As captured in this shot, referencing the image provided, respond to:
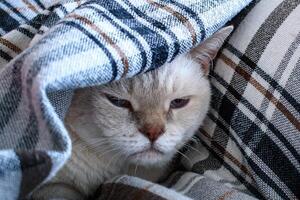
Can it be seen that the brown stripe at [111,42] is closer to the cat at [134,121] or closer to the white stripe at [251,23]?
the cat at [134,121]

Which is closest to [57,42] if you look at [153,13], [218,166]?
[153,13]

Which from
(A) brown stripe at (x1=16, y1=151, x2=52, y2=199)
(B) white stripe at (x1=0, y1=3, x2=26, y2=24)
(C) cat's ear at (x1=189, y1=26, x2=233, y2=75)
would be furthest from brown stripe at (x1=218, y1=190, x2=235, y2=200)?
(B) white stripe at (x1=0, y1=3, x2=26, y2=24)

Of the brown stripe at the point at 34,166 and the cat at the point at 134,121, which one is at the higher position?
the brown stripe at the point at 34,166

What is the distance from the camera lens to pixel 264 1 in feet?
3.28

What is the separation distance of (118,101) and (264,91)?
275 mm

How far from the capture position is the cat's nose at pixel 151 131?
2.98 ft

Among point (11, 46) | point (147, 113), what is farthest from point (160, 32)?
point (11, 46)

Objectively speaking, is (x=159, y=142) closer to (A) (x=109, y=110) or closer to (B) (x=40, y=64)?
(A) (x=109, y=110)

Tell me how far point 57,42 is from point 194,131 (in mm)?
407

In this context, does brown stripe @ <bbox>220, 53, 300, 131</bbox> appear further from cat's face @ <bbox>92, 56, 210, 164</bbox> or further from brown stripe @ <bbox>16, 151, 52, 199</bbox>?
brown stripe @ <bbox>16, 151, 52, 199</bbox>

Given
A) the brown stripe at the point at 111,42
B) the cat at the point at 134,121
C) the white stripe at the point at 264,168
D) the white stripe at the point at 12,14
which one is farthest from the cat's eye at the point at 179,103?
the white stripe at the point at 12,14

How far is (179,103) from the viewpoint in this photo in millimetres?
991

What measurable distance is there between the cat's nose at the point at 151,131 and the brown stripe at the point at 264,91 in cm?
20

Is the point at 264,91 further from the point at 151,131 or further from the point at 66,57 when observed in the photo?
the point at 66,57
